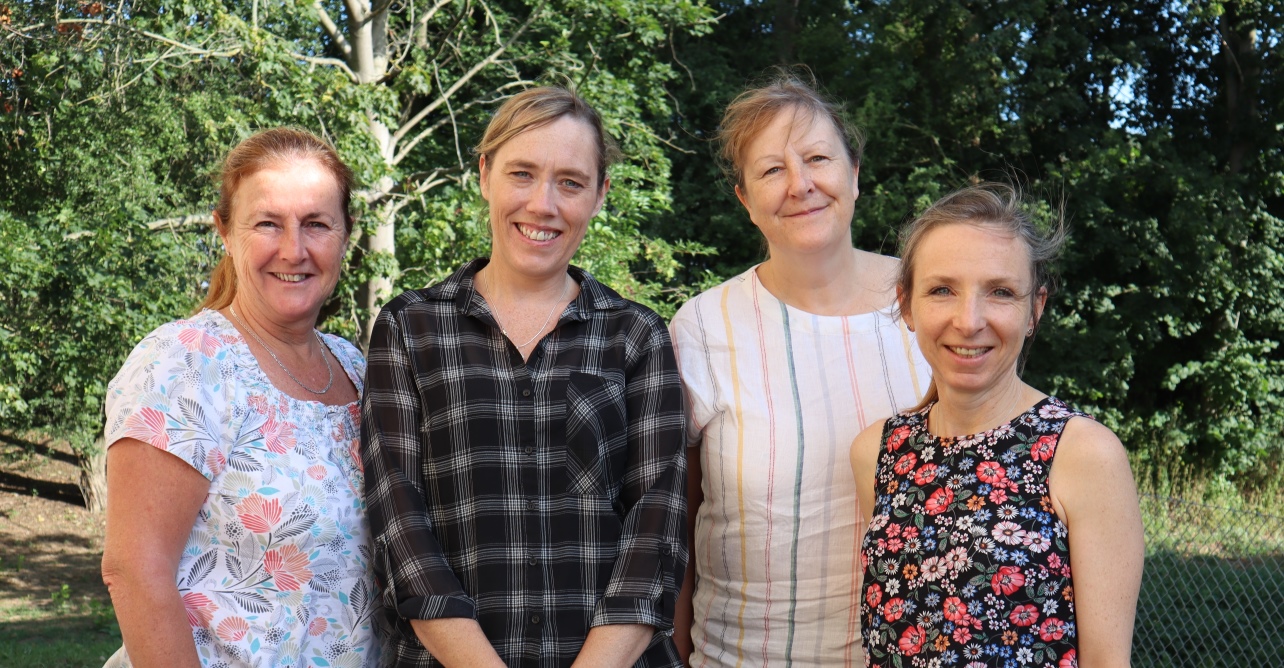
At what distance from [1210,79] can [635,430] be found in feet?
49.1

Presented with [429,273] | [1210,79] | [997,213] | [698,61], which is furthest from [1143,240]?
[997,213]

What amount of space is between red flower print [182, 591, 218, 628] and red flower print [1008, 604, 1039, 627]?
147cm

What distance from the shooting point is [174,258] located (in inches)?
359

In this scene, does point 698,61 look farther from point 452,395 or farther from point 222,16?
point 452,395

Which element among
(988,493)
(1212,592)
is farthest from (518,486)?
(1212,592)

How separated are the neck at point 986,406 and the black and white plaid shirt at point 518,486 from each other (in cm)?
54

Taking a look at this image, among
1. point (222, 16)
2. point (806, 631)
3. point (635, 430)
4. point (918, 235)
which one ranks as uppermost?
point (222, 16)

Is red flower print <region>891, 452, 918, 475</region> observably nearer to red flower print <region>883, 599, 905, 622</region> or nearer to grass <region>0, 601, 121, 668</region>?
red flower print <region>883, 599, 905, 622</region>

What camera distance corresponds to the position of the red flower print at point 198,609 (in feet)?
6.73

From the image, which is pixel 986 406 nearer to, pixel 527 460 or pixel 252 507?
pixel 527 460

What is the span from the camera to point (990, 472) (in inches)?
77.5

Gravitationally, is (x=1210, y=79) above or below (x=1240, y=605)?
above

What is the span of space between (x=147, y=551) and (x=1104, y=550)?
1688 mm

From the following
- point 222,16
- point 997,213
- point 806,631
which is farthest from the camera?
point 222,16
